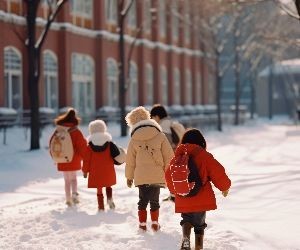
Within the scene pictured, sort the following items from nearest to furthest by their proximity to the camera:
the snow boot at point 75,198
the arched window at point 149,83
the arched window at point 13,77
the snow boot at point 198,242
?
the snow boot at point 198,242
the snow boot at point 75,198
the arched window at point 13,77
the arched window at point 149,83

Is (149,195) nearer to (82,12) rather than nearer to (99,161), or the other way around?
(99,161)

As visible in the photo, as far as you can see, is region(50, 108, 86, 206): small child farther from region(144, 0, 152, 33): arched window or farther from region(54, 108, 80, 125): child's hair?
region(144, 0, 152, 33): arched window

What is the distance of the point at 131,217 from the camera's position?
851cm

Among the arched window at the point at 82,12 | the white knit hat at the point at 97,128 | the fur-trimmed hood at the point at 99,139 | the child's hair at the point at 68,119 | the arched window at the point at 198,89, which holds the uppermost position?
the arched window at the point at 82,12

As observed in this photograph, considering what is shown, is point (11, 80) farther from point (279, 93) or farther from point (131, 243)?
point (279, 93)

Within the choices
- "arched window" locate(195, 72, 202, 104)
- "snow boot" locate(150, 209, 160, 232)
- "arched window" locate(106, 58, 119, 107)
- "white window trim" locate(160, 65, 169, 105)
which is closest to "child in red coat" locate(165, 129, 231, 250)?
"snow boot" locate(150, 209, 160, 232)

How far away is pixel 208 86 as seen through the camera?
50.0 m

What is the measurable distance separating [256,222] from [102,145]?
248 centimetres

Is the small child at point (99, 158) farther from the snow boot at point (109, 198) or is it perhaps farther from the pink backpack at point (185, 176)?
the pink backpack at point (185, 176)

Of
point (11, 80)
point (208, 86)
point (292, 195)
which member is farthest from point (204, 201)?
point (208, 86)

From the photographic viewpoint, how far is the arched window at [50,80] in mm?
26125

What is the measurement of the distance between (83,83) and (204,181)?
24.2 meters

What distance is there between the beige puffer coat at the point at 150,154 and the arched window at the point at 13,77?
16.8 m

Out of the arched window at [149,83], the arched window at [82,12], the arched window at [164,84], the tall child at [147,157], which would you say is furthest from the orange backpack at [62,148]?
the arched window at [164,84]
